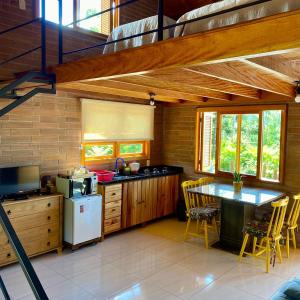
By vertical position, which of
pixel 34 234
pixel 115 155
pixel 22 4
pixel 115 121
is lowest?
pixel 34 234

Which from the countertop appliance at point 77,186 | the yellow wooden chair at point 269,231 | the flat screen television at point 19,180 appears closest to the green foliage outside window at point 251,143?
the yellow wooden chair at point 269,231

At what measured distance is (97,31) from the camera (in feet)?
16.5

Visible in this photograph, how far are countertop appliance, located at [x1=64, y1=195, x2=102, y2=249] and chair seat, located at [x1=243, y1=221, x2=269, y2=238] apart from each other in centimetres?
205

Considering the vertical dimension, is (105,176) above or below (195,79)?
below

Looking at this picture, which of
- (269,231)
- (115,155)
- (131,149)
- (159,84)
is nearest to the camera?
(159,84)

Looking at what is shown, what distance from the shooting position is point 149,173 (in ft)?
18.6

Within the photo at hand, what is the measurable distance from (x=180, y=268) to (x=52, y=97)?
2.93 m

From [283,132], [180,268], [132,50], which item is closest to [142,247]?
[180,268]

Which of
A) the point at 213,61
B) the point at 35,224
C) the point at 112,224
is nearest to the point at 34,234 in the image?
the point at 35,224

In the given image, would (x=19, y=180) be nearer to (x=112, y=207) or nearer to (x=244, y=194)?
(x=112, y=207)

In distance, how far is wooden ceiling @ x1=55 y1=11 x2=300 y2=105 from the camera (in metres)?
1.63

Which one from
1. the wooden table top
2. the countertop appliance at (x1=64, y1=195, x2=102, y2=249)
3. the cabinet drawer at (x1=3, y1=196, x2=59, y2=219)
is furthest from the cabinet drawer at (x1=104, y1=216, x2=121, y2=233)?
the wooden table top

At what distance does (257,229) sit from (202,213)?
84cm

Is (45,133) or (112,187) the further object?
(112,187)
